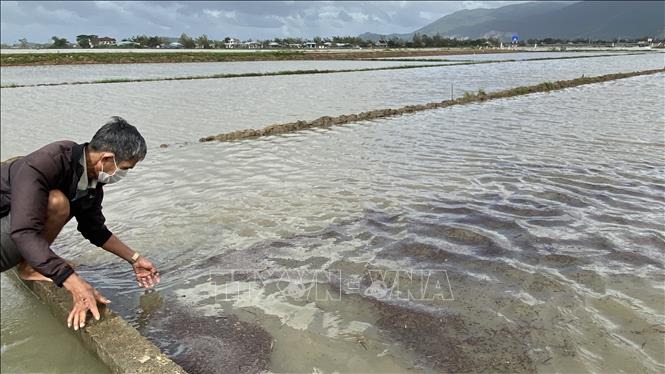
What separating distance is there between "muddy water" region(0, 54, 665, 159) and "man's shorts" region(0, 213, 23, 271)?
23.7ft

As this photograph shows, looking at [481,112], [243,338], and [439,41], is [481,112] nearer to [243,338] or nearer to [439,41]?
[243,338]

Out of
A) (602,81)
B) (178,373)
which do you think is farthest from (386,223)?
(602,81)

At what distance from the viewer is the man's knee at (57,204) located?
2.61 m

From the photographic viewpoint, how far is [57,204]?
2656 millimetres

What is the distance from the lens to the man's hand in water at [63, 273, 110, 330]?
2477 millimetres

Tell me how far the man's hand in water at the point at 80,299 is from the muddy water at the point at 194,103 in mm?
7398

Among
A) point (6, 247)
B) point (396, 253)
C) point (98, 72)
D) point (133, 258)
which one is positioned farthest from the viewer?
point (98, 72)

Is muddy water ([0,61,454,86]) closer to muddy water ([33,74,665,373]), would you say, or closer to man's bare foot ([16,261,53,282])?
muddy water ([33,74,665,373])

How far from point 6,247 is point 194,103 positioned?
46.2 ft

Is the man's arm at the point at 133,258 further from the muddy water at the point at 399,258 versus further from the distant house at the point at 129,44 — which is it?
the distant house at the point at 129,44

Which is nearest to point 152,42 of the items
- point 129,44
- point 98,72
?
point 129,44

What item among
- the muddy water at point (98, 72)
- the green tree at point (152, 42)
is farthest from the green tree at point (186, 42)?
the muddy water at point (98, 72)

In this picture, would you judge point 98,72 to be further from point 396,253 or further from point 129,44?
point 129,44

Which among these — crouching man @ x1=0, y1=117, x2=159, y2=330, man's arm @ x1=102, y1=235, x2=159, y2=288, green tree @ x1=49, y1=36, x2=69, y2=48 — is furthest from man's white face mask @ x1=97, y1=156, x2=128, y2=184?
green tree @ x1=49, y1=36, x2=69, y2=48
